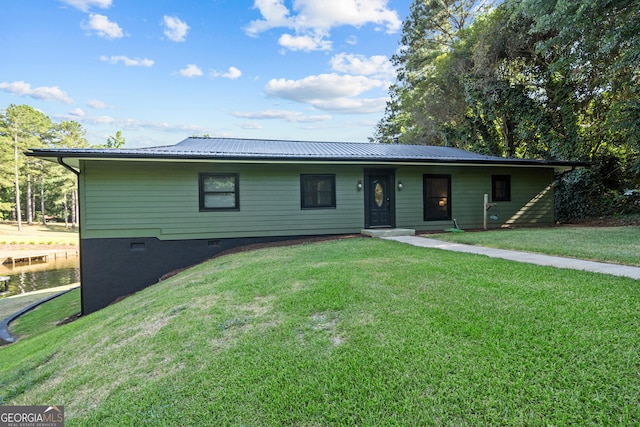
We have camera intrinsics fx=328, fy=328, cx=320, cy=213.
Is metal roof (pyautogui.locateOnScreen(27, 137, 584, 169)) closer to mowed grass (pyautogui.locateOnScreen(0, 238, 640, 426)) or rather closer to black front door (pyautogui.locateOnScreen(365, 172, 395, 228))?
black front door (pyautogui.locateOnScreen(365, 172, 395, 228))

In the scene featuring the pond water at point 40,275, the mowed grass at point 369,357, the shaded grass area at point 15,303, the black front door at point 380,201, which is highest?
the black front door at point 380,201

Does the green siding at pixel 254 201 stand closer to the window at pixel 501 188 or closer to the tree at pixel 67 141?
the window at pixel 501 188

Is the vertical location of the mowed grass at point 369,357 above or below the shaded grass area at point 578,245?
below

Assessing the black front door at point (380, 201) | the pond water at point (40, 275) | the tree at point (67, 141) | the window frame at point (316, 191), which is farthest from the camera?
the tree at point (67, 141)

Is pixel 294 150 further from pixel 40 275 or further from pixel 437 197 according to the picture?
pixel 40 275

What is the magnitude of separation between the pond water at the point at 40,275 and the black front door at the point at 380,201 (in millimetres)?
15213

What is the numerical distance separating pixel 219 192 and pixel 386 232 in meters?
4.62

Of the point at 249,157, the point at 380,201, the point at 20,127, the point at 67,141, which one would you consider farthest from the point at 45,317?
the point at 67,141

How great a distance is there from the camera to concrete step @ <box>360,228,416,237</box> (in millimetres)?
8875

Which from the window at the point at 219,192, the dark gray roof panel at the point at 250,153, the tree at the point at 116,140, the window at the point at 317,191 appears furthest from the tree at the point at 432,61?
the tree at the point at 116,140

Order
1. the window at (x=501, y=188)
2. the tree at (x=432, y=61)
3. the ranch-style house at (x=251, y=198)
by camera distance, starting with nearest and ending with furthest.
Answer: the ranch-style house at (x=251, y=198), the window at (x=501, y=188), the tree at (x=432, y=61)

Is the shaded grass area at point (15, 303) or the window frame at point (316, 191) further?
the shaded grass area at point (15, 303)

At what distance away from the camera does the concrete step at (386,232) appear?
8.88 meters

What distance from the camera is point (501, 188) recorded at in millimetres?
10742
